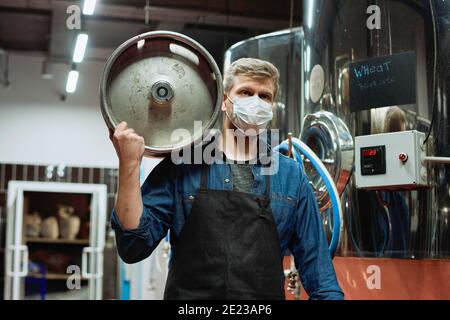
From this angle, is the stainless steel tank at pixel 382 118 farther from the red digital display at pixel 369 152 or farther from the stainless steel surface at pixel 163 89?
the stainless steel surface at pixel 163 89

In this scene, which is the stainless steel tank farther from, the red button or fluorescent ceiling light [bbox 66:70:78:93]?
fluorescent ceiling light [bbox 66:70:78:93]

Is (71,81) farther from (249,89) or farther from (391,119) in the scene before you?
(249,89)

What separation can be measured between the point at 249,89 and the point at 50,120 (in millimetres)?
7401

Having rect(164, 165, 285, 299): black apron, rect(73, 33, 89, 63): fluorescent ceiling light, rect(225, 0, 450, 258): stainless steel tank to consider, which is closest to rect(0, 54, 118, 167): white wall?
rect(73, 33, 89, 63): fluorescent ceiling light

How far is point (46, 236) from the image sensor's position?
7.87 meters

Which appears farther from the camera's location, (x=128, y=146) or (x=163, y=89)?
(x=163, y=89)

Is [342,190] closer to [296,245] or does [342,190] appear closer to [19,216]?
[296,245]

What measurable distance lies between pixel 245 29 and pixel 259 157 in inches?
248

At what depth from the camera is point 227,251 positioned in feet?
6.65

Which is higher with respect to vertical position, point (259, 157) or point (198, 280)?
point (259, 157)

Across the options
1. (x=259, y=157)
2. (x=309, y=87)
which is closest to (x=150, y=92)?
(x=259, y=157)

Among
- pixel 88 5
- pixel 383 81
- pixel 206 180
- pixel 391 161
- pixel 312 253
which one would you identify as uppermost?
pixel 88 5

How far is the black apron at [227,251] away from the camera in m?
2.01

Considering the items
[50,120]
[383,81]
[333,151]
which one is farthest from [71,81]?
[383,81]
